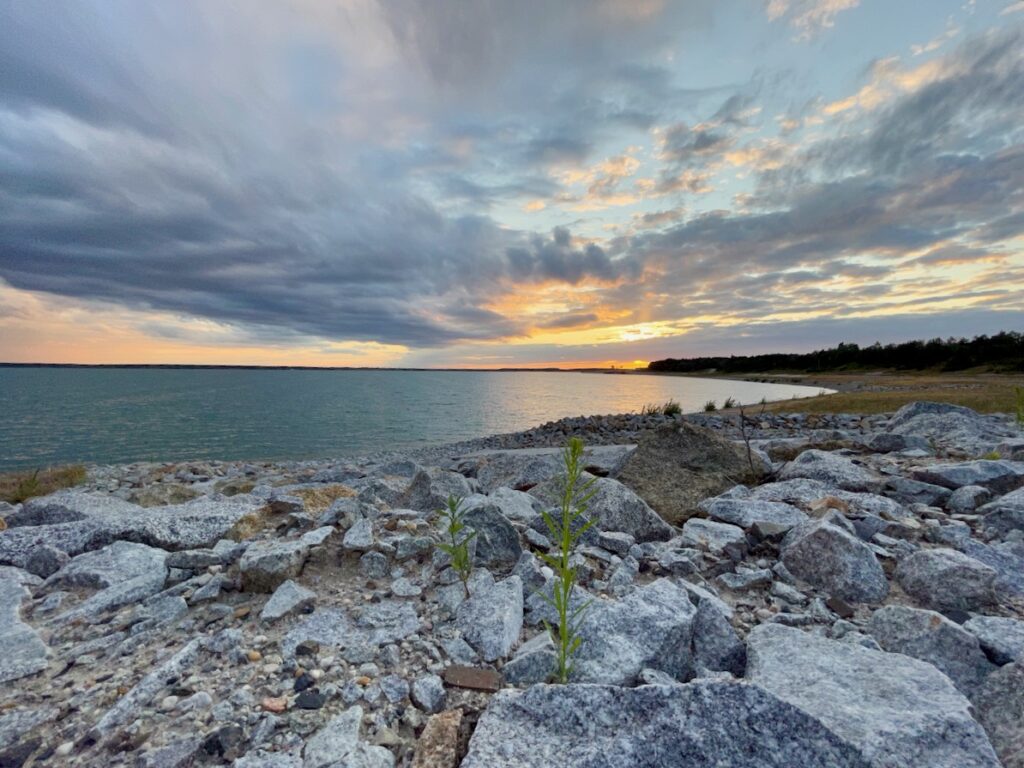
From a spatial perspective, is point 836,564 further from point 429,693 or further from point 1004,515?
point 429,693

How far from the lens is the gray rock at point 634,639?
2537 millimetres

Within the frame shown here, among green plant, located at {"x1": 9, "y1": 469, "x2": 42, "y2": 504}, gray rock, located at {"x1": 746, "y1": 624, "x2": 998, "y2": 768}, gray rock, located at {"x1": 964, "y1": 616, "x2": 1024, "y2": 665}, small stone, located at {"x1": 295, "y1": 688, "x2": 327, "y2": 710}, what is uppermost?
gray rock, located at {"x1": 746, "y1": 624, "x2": 998, "y2": 768}

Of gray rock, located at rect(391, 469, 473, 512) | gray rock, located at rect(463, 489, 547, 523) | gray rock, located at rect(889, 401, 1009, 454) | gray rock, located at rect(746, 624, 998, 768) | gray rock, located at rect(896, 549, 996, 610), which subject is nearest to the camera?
gray rock, located at rect(746, 624, 998, 768)

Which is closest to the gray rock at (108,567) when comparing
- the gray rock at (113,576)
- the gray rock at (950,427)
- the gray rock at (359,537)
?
the gray rock at (113,576)

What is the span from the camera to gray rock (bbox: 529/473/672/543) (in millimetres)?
4844

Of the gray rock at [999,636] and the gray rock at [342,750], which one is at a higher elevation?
the gray rock at [999,636]

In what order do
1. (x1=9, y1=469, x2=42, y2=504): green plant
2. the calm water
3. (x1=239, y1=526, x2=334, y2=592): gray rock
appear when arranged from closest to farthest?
(x1=239, y1=526, x2=334, y2=592): gray rock < (x1=9, y1=469, x2=42, y2=504): green plant < the calm water

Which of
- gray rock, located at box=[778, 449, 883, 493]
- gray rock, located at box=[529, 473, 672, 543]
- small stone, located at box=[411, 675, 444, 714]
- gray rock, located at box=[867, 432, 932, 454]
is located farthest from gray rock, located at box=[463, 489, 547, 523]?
gray rock, located at box=[867, 432, 932, 454]

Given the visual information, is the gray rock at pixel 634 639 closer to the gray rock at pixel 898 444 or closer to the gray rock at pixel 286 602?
the gray rock at pixel 286 602

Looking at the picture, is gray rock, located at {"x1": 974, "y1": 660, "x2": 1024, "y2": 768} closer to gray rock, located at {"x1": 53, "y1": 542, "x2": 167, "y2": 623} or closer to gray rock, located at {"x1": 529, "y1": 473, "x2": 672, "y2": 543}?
gray rock, located at {"x1": 529, "y1": 473, "x2": 672, "y2": 543}

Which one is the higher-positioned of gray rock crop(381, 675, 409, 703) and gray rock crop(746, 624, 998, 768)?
gray rock crop(746, 624, 998, 768)

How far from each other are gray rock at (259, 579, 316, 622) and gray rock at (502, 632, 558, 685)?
60.7 inches

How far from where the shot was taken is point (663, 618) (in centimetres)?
281

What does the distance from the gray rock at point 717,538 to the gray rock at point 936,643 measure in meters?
1.31
